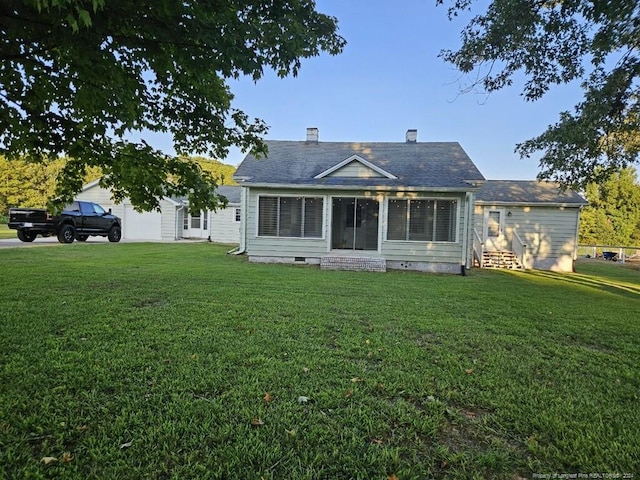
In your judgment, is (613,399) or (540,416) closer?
(540,416)

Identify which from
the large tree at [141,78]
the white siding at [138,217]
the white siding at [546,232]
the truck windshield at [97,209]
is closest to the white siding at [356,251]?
the white siding at [546,232]

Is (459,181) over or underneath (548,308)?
over

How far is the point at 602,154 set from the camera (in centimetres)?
798

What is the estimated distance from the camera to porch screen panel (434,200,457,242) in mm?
12094

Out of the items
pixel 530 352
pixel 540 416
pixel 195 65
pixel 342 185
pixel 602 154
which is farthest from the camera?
pixel 342 185

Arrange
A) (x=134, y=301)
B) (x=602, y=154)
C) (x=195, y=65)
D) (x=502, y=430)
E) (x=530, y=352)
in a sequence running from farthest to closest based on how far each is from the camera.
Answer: (x=602, y=154) → (x=134, y=301) → (x=530, y=352) → (x=195, y=65) → (x=502, y=430)

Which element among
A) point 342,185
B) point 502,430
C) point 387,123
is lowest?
point 502,430

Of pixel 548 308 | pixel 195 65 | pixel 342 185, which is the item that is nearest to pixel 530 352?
pixel 548 308

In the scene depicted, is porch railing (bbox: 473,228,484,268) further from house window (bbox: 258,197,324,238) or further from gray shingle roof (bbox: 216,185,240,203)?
gray shingle roof (bbox: 216,185,240,203)

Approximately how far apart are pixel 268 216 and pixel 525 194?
1174 cm

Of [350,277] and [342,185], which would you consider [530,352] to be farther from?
[342,185]

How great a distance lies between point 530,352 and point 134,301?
5986mm

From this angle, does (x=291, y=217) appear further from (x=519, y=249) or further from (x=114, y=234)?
(x=114, y=234)

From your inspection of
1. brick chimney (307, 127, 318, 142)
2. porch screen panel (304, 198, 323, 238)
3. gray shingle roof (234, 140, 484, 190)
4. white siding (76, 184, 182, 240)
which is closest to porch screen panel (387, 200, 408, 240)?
gray shingle roof (234, 140, 484, 190)
